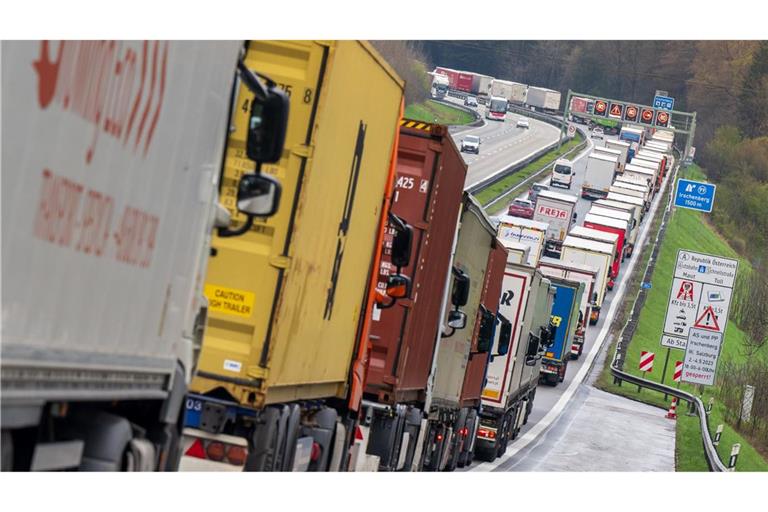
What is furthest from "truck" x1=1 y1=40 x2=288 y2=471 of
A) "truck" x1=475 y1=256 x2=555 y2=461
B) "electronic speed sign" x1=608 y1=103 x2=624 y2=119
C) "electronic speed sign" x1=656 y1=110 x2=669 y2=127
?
"electronic speed sign" x1=608 y1=103 x2=624 y2=119

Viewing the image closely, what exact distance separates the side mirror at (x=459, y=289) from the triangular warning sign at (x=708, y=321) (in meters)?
20.3

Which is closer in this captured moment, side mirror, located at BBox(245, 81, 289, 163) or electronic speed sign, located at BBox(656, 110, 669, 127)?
side mirror, located at BBox(245, 81, 289, 163)

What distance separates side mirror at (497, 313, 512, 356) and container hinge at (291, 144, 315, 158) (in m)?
15.7

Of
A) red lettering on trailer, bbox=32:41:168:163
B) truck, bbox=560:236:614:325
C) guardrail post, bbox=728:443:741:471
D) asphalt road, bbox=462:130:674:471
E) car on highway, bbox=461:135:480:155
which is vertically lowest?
asphalt road, bbox=462:130:674:471

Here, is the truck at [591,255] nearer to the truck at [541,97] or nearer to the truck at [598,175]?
the truck at [598,175]

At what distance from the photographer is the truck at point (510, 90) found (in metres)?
130

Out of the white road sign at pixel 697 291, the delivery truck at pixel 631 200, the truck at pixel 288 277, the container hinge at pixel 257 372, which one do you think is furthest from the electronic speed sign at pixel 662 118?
the container hinge at pixel 257 372

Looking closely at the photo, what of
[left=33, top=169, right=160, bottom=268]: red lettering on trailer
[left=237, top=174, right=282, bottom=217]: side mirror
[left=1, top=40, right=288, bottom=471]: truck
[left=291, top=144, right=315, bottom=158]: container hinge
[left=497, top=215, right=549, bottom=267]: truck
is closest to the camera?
[left=1, top=40, right=288, bottom=471]: truck

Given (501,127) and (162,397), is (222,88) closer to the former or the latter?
(162,397)

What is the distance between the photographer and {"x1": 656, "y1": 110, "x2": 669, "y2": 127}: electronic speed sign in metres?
93.2

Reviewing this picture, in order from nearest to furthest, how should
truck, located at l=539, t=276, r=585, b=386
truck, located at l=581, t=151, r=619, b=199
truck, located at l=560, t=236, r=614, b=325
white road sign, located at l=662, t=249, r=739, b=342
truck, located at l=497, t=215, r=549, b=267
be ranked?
white road sign, located at l=662, t=249, r=739, b=342
truck, located at l=539, t=276, r=585, b=386
truck, located at l=497, t=215, r=549, b=267
truck, located at l=560, t=236, r=614, b=325
truck, located at l=581, t=151, r=619, b=199

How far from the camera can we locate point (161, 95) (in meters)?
6.85

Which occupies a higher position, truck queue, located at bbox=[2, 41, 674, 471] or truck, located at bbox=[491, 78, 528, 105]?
truck, located at bbox=[491, 78, 528, 105]

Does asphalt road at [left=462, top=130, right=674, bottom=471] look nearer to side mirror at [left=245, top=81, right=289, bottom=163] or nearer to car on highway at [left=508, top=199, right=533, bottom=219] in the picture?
side mirror at [left=245, top=81, right=289, bottom=163]
